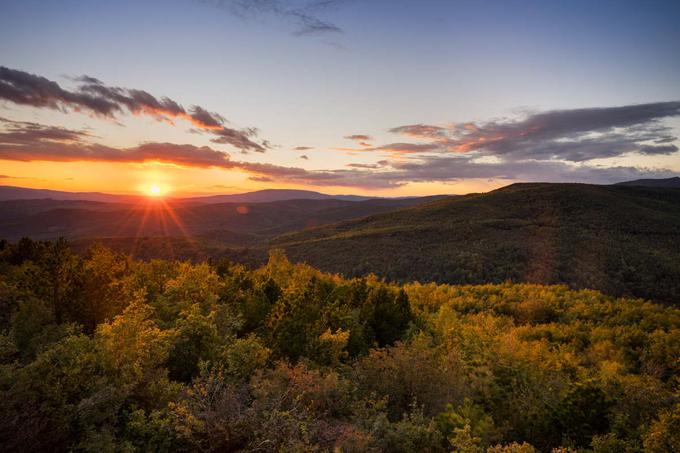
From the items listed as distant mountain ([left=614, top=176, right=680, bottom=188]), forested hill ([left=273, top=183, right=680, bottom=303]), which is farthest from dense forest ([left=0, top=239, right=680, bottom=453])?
distant mountain ([left=614, top=176, right=680, bottom=188])

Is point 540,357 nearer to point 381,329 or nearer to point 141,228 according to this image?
point 381,329

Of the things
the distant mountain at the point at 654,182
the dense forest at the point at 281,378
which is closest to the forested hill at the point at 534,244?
the dense forest at the point at 281,378

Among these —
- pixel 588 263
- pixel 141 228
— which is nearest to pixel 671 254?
pixel 588 263

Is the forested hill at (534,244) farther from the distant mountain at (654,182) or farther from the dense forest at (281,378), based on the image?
the distant mountain at (654,182)

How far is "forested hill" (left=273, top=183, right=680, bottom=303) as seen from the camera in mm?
44281

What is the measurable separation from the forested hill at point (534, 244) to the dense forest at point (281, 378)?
97.9 feet

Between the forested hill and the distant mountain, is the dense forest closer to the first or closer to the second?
the forested hill

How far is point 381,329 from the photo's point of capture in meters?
15.4

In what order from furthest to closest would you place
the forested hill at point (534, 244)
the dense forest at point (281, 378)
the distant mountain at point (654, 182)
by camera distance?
the distant mountain at point (654, 182) → the forested hill at point (534, 244) → the dense forest at point (281, 378)

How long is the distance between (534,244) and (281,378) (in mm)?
57345

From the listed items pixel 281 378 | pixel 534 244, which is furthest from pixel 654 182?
pixel 281 378

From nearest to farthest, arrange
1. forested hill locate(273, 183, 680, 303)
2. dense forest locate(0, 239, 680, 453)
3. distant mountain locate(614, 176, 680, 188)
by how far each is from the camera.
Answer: dense forest locate(0, 239, 680, 453), forested hill locate(273, 183, 680, 303), distant mountain locate(614, 176, 680, 188)

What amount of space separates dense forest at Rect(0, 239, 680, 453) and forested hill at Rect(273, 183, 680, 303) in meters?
29.8

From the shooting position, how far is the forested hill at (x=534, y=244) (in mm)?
44281
